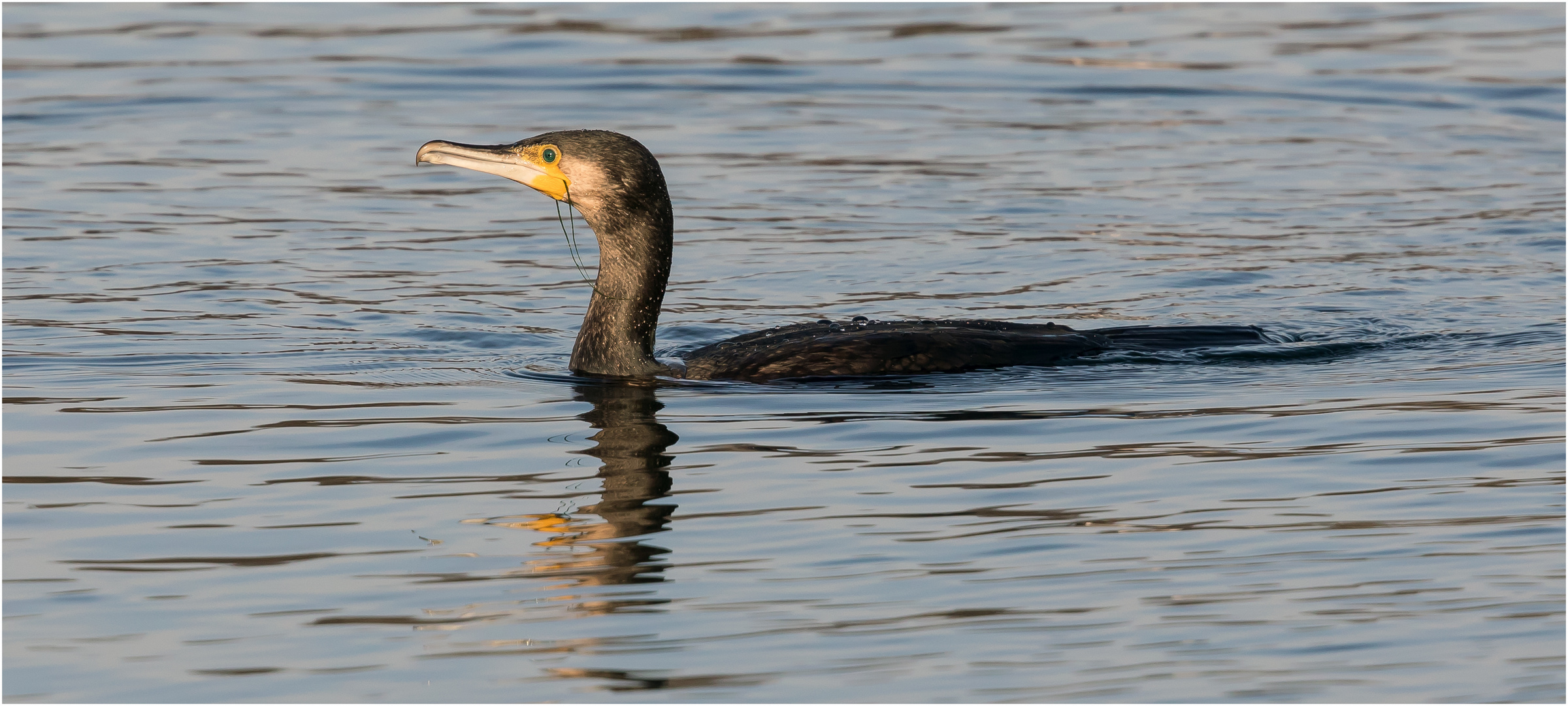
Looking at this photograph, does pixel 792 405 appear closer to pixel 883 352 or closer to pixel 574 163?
pixel 883 352

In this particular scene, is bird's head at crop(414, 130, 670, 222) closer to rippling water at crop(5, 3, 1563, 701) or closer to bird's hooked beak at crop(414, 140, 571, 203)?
bird's hooked beak at crop(414, 140, 571, 203)

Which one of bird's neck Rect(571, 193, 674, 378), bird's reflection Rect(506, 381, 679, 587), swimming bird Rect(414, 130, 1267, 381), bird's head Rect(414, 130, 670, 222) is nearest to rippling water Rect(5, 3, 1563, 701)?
bird's reflection Rect(506, 381, 679, 587)

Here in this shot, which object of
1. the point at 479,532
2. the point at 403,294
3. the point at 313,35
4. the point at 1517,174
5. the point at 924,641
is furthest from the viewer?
the point at 313,35

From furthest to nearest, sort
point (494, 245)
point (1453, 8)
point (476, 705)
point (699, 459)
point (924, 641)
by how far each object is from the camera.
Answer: point (1453, 8) → point (494, 245) → point (699, 459) → point (924, 641) → point (476, 705)

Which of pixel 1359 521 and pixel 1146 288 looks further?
pixel 1146 288

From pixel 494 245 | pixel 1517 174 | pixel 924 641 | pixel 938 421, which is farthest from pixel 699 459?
pixel 1517 174

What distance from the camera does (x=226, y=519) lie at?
643 cm

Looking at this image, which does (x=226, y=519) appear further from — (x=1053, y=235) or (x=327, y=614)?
(x=1053, y=235)

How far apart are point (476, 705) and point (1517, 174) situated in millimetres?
12426

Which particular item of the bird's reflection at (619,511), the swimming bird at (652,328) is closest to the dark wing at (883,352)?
the swimming bird at (652,328)

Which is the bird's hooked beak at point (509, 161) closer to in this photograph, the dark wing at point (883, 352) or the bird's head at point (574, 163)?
the bird's head at point (574, 163)

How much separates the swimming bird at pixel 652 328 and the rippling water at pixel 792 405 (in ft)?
0.42

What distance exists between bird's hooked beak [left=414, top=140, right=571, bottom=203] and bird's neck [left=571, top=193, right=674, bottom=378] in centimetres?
31

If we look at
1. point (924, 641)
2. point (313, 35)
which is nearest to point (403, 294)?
point (924, 641)
